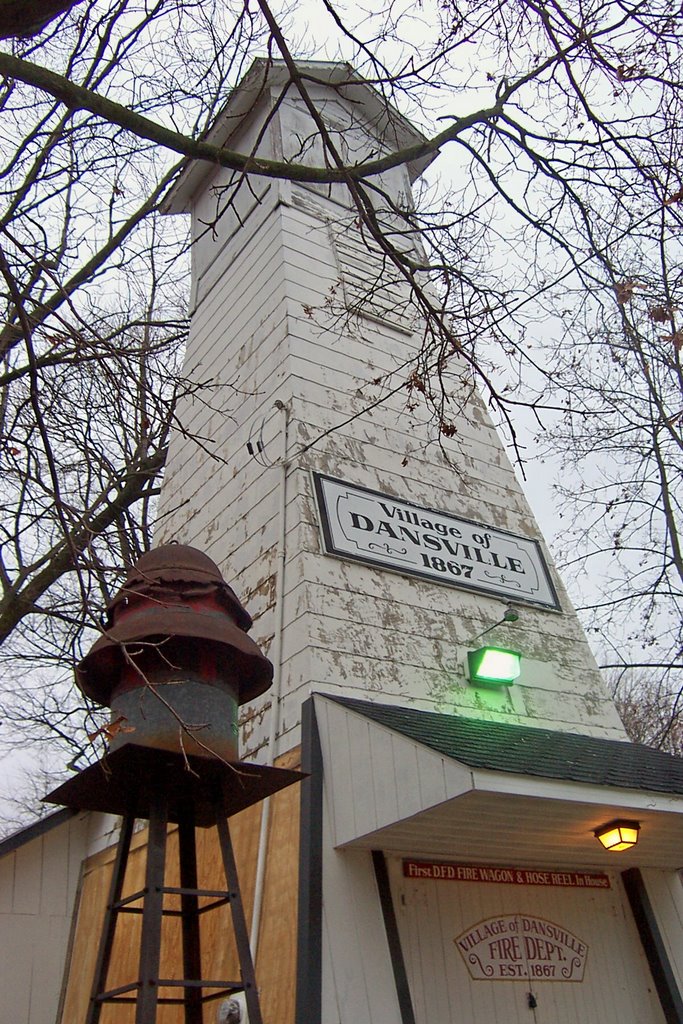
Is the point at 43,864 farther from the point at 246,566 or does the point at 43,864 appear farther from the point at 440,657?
the point at 440,657

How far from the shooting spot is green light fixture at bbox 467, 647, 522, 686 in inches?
219

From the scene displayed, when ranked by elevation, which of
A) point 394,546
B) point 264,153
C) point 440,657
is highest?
point 264,153

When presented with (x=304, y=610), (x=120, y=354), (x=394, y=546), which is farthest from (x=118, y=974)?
(x=120, y=354)

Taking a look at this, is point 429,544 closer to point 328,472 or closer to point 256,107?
point 328,472

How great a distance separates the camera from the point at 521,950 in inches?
176

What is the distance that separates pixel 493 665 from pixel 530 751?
1.22m

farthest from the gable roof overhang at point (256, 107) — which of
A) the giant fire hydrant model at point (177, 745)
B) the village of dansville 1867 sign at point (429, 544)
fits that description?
the giant fire hydrant model at point (177, 745)

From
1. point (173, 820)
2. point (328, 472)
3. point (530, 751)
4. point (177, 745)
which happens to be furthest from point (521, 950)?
point (328, 472)

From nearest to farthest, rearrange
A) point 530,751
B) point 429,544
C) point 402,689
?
point 530,751
point 402,689
point 429,544

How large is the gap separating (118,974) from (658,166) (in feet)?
18.4

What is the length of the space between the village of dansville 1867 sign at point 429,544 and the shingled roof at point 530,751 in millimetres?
1162

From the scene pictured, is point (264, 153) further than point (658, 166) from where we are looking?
Yes

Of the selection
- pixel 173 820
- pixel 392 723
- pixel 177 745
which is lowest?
pixel 173 820

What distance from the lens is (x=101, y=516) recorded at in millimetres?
8844
